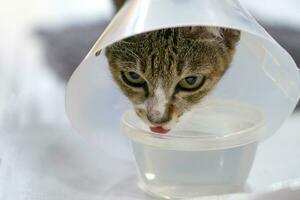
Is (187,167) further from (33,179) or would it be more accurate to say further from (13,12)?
(13,12)

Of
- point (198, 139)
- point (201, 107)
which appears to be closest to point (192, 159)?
point (198, 139)

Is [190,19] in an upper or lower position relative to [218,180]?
upper

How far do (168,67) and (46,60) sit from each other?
0.62 m

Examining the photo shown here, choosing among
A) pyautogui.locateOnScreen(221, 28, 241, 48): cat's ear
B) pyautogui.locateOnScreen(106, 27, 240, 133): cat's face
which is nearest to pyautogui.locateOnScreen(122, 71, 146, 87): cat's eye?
pyautogui.locateOnScreen(106, 27, 240, 133): cat's face

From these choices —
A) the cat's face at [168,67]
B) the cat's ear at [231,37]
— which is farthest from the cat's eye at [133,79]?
the cat's ear at [231,37]

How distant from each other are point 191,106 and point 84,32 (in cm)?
66

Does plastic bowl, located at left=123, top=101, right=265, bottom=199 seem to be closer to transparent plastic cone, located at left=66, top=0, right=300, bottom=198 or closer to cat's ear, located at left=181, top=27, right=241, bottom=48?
transparent plastic cone, located at left=66, top=0, right=300, bottom=198

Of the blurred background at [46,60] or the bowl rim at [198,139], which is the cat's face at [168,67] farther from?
the blurred background at [46,60]

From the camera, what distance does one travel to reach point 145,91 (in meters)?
0.81

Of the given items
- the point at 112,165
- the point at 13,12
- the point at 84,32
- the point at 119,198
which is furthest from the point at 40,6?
the point at 119,198

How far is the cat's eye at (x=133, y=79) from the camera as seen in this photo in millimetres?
817

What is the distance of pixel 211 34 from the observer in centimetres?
82

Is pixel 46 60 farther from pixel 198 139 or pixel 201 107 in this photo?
pixel 198 139

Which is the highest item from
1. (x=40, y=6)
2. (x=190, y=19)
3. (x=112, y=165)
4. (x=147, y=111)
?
(x=190, y=19)
